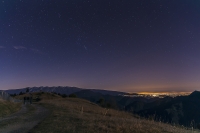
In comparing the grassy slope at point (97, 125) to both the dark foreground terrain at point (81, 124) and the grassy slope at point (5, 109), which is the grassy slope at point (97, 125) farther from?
the grassy slope at point (5, 109)

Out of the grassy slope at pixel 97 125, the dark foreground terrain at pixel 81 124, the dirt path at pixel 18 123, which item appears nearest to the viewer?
the grassy slope at pixel 97 125

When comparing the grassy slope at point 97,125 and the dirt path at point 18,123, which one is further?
the dirt path at point 18,123

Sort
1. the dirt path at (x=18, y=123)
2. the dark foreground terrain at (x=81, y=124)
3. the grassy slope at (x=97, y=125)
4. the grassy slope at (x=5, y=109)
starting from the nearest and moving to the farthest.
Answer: the grassy slope at (x=97, y=125) → the dark foreground terrain at (x=81, y=124) → the dirt path at (x=18, y=123) → the grassy slope at (x=5, y=109)

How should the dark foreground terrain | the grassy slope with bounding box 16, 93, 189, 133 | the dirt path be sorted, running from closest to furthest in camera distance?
the grassy slope with bounding box 16, 93, 189, 133, the dark foreground terrain, the dirt path

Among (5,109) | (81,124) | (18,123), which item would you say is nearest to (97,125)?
(81,124)

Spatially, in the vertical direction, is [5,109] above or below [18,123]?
above

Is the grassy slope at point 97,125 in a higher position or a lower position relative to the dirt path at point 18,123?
higher

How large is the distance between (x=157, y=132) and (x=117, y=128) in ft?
7.94

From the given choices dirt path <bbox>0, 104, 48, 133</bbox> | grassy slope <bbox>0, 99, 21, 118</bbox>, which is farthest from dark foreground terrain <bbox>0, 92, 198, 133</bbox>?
grassy slope <bbox>0, 99, 21, 118</bbox>

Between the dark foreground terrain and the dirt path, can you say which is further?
the dirt path

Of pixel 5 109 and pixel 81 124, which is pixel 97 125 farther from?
pixel 5 109

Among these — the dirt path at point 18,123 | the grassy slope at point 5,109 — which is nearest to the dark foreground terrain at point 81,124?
the dirt path at point 18,123

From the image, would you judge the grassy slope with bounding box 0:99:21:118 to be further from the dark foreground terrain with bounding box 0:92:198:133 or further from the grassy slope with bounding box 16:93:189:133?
the grassy slope with bounding box 16:93:189:133

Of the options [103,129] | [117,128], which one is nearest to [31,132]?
[103,129]
